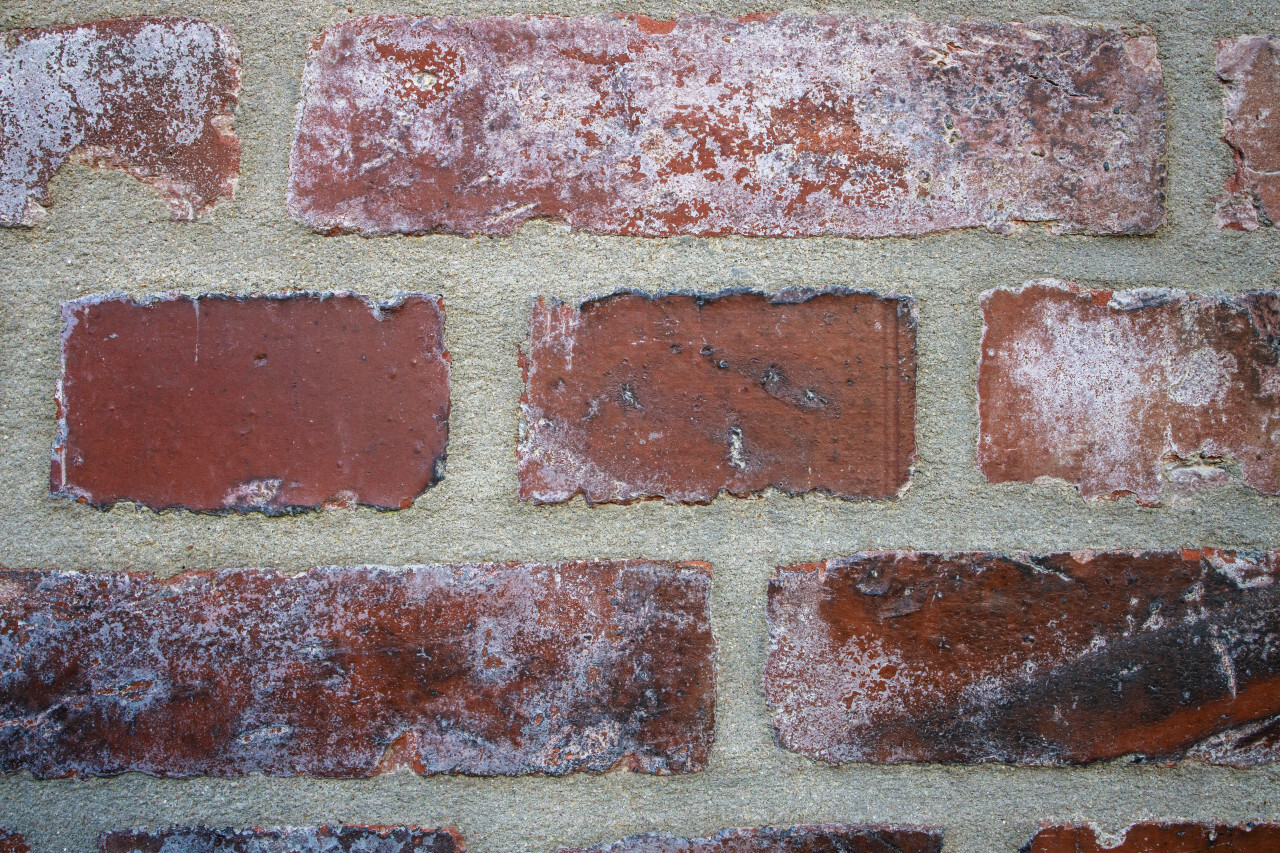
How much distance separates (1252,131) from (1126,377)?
0.55ft

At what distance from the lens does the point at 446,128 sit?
45cm

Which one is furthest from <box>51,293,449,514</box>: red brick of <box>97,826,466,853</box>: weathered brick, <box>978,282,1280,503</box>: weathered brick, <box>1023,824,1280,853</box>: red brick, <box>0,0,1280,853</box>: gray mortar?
<box>1023,824,1280,853</box>: red brick

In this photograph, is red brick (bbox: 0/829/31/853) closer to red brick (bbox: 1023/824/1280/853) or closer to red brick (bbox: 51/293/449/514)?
red brick (bbox: 51/293/449/514)

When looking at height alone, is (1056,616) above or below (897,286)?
below

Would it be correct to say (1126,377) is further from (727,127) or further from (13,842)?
(13,842)

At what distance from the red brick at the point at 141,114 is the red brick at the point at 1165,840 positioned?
0.64 meters

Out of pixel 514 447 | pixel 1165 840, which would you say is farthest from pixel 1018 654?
pixel 514 447

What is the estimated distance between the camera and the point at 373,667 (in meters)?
0.46

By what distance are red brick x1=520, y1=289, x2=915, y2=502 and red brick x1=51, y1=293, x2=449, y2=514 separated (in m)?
0.07

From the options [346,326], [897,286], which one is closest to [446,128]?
[346,326]

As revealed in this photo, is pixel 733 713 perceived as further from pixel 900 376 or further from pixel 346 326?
pixel 346 326

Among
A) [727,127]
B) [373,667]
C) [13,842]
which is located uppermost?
[727,127]

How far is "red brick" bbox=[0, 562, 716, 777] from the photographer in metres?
0.46

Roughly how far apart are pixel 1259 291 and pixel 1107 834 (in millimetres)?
341
